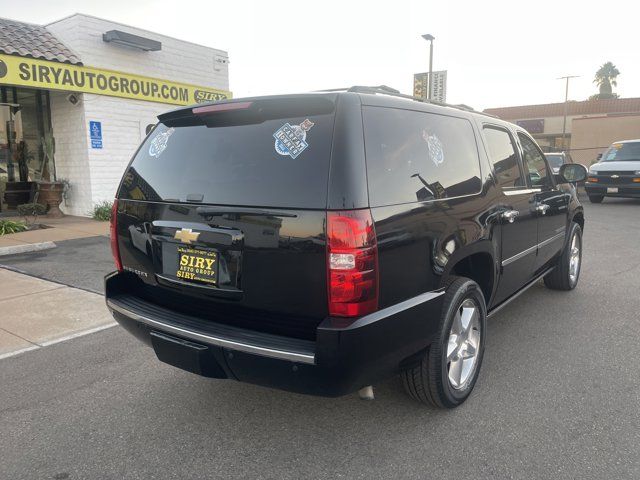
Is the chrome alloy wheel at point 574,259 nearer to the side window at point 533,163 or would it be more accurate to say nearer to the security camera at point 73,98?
the side window at point 533,163

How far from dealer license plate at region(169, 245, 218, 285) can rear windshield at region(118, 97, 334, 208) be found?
0.88 feet

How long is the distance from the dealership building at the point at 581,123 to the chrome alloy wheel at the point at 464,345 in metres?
31.8

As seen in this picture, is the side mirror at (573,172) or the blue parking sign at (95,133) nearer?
the side mirror at (573,172)

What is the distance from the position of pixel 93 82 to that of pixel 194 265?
34.4 ft

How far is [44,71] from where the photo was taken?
10648 mm

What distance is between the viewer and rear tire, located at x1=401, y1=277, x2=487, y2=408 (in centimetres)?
292

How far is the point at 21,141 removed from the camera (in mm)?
12711

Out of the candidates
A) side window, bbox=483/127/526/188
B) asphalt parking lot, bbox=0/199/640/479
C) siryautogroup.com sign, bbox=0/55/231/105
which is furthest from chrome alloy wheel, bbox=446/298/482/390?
siryautogroup.com sign, bbox=0/55/231/105

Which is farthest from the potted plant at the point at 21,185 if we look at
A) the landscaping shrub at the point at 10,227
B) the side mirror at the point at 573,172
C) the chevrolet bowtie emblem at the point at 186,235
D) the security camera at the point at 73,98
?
Answer: the side mirror at the point at 573,172

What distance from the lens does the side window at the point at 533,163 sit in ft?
14.8

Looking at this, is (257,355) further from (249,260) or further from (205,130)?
(205,130)

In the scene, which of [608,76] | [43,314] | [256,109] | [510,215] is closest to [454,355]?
[510,215]

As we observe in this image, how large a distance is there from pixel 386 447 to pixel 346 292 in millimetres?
1001

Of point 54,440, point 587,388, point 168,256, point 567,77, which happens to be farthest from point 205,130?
point 567,77
